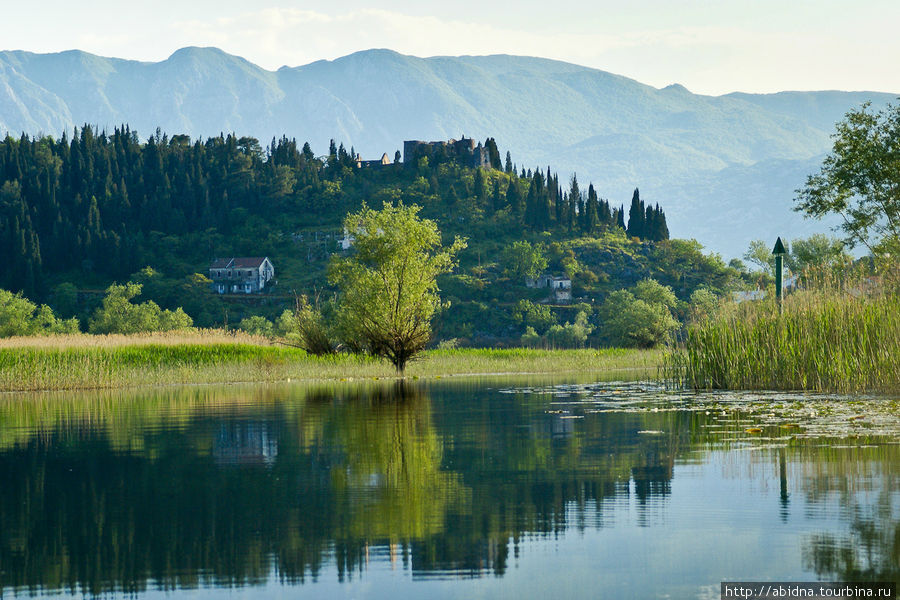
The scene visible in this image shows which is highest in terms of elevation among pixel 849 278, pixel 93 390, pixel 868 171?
pixel 868 171

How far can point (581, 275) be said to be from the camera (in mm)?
191875

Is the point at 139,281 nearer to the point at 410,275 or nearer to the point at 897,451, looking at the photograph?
the point at 410,275

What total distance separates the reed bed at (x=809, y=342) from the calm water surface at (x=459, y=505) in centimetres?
207

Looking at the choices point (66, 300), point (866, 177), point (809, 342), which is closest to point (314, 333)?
point (866, 177)

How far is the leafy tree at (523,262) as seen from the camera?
627 ft

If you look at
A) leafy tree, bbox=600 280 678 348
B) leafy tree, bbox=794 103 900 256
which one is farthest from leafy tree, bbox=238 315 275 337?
leafy tree, bbox=794 103 900 256

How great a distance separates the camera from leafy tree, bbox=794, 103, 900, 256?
136 ft

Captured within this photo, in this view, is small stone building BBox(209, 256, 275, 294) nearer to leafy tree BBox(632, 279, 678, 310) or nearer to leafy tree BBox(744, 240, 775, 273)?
leafy tree BBox(744, 240, 775, 273)

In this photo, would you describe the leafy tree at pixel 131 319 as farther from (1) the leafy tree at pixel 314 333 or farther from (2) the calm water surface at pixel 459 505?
(2) the calm water surface at pixel 459 505

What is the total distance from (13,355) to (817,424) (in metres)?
31.5

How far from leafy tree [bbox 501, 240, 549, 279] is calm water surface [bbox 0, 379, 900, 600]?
169139 mm

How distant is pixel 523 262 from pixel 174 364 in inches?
5897

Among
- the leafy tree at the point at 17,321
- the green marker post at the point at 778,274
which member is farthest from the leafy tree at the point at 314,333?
the leafy tree at the point at 17,321

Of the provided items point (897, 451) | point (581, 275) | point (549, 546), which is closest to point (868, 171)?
point (897, 451)
